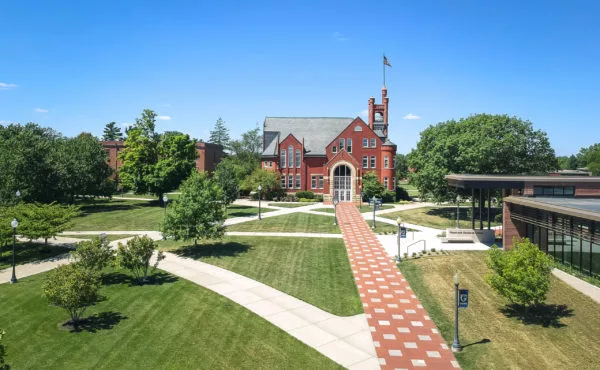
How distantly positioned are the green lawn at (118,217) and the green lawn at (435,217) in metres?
26.4

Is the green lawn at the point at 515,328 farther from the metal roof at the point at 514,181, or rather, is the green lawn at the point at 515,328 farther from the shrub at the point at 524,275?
the metal roof at the point at 514,181

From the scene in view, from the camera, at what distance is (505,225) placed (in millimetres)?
28203

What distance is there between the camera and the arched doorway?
59.7m

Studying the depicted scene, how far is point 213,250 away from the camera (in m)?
29.0

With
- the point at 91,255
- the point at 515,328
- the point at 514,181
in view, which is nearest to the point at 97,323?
the point at 91,255

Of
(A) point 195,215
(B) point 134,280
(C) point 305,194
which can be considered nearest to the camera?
(B) point 134,280

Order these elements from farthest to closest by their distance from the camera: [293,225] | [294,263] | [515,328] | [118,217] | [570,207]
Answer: [118,217] → [293,225] → [294,263] → [570,207] → [515,328]

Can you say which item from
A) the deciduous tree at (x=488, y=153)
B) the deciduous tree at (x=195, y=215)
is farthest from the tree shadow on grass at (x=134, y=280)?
the deciduous tree at (x=488, y=153)

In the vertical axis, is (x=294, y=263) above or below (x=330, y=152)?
below

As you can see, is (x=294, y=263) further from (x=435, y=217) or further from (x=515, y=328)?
(x=435, y=217)

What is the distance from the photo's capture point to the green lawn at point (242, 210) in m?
46.5

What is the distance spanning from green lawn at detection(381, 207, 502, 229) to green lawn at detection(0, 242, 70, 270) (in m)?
32.5

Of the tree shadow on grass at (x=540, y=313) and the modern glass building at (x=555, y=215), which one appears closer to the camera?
the tree shadow on grass at (x=540, y=313)

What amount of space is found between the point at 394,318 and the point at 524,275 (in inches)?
222
